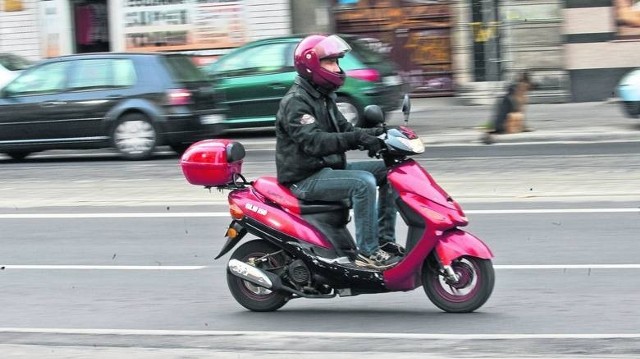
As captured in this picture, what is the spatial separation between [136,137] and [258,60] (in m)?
2.97

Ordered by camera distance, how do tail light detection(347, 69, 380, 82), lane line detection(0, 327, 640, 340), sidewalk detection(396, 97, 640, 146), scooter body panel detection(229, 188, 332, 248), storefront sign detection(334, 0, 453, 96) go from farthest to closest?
storefront sign detection(334, 0, 453, 96), tail light detection(347, 69, 380, 82), sidewalk detection(396, 97, 640, 146), scooter body panel detection(229, 188, 332, 248), lane line detection(0, 327, 640, 340)

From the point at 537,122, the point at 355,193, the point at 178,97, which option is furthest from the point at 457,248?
the point at 537,122

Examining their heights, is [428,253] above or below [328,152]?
below

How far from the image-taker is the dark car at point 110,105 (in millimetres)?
16391

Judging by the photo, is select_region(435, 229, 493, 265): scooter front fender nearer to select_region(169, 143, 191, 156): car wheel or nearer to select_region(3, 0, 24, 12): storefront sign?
select_region(169, 143, 191, 156): car wheel

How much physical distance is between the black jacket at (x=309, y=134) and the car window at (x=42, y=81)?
10.6 meters

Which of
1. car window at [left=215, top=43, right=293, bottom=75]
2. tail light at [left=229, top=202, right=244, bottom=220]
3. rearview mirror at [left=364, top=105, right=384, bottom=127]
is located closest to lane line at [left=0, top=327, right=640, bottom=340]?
tail light at [left=229, top=202, right=244, bottom=220]

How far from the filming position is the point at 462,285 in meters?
6.65

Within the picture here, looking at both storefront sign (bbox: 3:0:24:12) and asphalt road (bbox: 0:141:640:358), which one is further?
storefront sign (bbox: 3:0:24:12)

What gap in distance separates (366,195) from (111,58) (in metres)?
10.8

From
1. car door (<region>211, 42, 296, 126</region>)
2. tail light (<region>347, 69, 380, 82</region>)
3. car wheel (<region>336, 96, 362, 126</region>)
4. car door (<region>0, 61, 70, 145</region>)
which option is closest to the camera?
car door (<region>0, 61, 70, 145</region>)

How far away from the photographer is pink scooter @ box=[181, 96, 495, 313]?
21.4 ft

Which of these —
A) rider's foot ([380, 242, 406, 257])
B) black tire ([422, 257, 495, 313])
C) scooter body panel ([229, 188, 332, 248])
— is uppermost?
scooter body panel ([229, 188, 332, 248])

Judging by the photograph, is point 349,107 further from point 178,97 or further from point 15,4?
point 15,4
